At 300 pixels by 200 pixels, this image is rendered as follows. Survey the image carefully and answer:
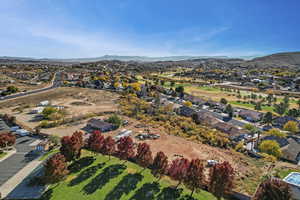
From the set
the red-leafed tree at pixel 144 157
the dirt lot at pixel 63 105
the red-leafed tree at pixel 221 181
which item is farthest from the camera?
the dirt lot at pixel 63 105

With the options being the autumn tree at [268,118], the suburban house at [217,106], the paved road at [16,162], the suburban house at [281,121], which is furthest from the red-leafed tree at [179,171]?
the suburban house at [217,106]

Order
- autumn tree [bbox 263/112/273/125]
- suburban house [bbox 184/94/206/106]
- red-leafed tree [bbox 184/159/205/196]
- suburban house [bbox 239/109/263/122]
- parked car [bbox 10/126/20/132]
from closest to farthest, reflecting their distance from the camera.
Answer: red-leafed tree [bbox 184/159/205/196] < parked car [bbox 10/126/20/132] < autumn tree [bbox 263/112/273/125] < suburban house [bbox 239/109/263/122] < suburban house [bbox 184/94/206/106]

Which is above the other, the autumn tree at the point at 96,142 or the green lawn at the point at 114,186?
the autumn tree at the point at 96,142

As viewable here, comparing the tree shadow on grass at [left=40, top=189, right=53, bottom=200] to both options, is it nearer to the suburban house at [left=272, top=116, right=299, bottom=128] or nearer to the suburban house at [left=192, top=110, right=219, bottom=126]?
the suburban house at [left=192, top=110, right=219, bottom=126]

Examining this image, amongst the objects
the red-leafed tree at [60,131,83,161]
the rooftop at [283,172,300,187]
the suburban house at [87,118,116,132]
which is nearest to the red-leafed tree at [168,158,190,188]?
the rooftop at [283,172,300,187]

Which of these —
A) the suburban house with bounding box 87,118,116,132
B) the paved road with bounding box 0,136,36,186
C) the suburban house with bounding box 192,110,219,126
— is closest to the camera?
the paved road with bounding box 0,136,36,186

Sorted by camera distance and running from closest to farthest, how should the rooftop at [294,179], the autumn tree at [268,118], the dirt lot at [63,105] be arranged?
the rooftop at [294,179]
the dirt lot at [63,105]
the autumn tree at [268,118]

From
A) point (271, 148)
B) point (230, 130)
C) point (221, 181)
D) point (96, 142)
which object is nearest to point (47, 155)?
point (96, 142)

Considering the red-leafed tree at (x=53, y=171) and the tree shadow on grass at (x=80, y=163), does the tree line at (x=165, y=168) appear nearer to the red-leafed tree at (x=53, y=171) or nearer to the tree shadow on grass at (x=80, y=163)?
the red-leafed tree at (x=53, y=171)
